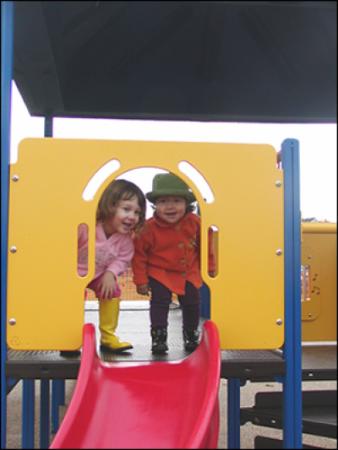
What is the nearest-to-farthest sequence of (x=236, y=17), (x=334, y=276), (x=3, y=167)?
1. (x=3, y=167)
2. (x=334, y=276)
3. (x=236, y=17)

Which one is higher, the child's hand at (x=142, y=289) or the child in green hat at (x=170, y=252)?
the child in green hat at (x=170, y=252)

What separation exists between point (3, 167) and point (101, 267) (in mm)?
445

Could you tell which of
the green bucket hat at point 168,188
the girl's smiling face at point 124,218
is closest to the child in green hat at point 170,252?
the green bucket hat at point 168,188

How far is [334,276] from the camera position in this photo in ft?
8.79

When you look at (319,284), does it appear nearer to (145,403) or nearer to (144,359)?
(144,359)

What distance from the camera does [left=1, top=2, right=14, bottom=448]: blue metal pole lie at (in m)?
1.39

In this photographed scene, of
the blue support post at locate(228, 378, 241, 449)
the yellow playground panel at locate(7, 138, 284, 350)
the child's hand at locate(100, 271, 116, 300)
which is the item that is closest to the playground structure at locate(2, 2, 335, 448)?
the yellow playground panel at locate(7, 138, 284, 350)

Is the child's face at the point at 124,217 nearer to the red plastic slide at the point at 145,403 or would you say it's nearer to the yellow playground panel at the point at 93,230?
the yellow playground panel at the point at 93,230

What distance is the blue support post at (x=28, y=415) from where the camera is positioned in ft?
6.89

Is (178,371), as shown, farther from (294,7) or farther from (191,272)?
(294,7)

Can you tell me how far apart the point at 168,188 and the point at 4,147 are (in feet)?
1.94

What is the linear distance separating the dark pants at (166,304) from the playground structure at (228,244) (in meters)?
0.25

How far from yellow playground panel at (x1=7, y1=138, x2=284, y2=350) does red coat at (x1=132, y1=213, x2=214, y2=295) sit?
0.95ft

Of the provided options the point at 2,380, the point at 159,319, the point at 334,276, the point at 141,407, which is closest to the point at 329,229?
the point at 334,276
